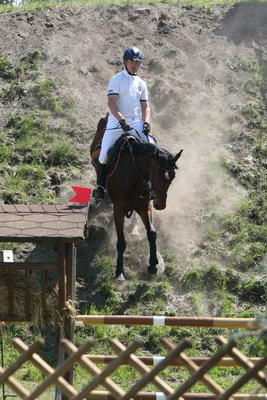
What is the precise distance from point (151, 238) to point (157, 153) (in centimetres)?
120

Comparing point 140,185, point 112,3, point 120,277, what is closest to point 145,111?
point 140,185

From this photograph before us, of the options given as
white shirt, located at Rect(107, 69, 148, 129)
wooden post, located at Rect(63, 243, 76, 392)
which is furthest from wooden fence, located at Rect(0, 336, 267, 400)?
white shirt, located at Rect(107, 69, 148, 129)

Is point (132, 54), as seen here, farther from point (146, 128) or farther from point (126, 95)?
point (146, 128)

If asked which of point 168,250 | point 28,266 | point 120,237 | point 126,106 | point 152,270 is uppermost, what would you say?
point 28,266

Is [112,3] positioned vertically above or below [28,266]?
below

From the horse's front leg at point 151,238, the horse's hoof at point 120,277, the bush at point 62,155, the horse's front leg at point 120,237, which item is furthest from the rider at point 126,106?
the bush at point 62,155

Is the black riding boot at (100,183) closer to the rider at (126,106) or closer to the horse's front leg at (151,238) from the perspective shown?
the rider at (126,106)

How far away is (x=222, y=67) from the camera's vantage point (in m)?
17.5

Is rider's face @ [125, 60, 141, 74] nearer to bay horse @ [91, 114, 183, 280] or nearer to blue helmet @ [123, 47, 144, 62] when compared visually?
blue helmet @ [123, 47, 144, 62]

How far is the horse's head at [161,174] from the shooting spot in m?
11.5

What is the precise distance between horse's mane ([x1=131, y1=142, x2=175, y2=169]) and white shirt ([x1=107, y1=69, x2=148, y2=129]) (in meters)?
0.63

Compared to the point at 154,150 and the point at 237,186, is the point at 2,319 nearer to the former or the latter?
the point at 154,150

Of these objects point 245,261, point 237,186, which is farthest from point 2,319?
point 237,186

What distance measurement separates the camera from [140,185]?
11820 millimetres
